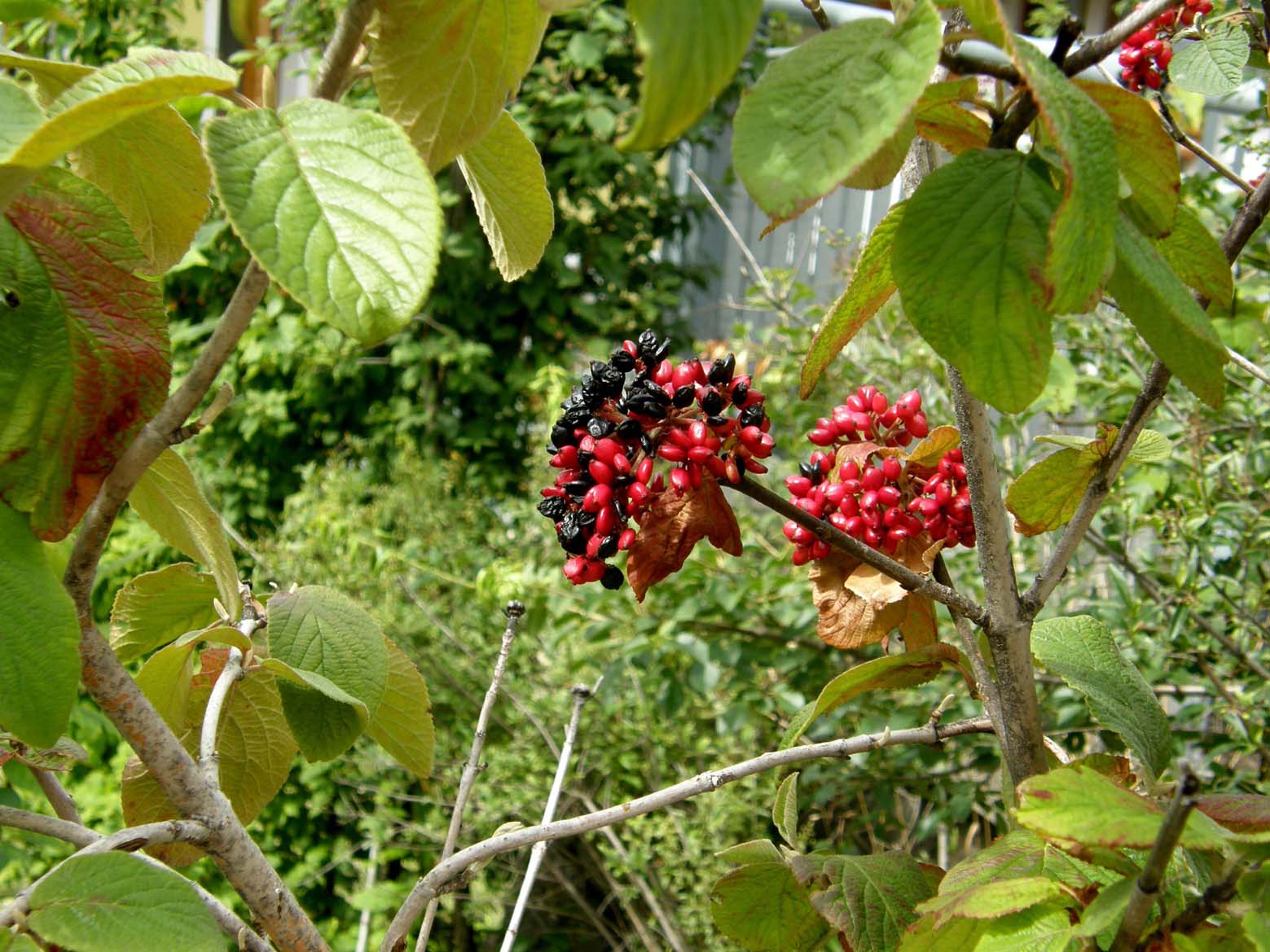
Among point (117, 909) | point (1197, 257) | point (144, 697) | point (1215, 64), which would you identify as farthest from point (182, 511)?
point (1215, 64)

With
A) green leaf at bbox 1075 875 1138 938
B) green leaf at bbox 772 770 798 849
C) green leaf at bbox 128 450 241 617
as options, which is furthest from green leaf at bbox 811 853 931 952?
green leaf at bbox 128 450 241 617

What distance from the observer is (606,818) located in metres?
0.71

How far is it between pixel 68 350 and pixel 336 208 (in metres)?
0.15

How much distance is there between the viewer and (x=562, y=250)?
13.8 feet

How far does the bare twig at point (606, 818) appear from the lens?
707 mm

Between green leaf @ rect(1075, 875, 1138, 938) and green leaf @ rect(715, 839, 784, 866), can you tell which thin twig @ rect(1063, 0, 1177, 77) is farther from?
green leaf @ rect(715, 839, 784, 866)

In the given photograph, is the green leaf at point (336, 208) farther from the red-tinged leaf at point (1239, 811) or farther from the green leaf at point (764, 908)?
the green leaf at point (764, 908)

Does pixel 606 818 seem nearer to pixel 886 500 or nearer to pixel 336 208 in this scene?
pixel 886 500

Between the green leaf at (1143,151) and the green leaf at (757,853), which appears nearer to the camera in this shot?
the green leaf at (1143,151)

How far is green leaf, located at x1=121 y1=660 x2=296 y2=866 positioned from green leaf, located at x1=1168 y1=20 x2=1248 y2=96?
2.80 feet

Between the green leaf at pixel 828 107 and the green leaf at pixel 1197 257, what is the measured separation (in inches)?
8.6

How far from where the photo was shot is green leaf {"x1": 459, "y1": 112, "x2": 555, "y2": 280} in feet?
1.89

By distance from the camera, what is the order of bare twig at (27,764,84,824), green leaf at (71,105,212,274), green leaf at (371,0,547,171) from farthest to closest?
bare twig at (27,764,84,824) < green leaf at (71,105,212,274) < green leaf at (371,0,547,171)

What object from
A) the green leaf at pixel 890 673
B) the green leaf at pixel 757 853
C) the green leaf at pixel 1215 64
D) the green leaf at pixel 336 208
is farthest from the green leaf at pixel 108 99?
the green leaf at pixel 1215 64
